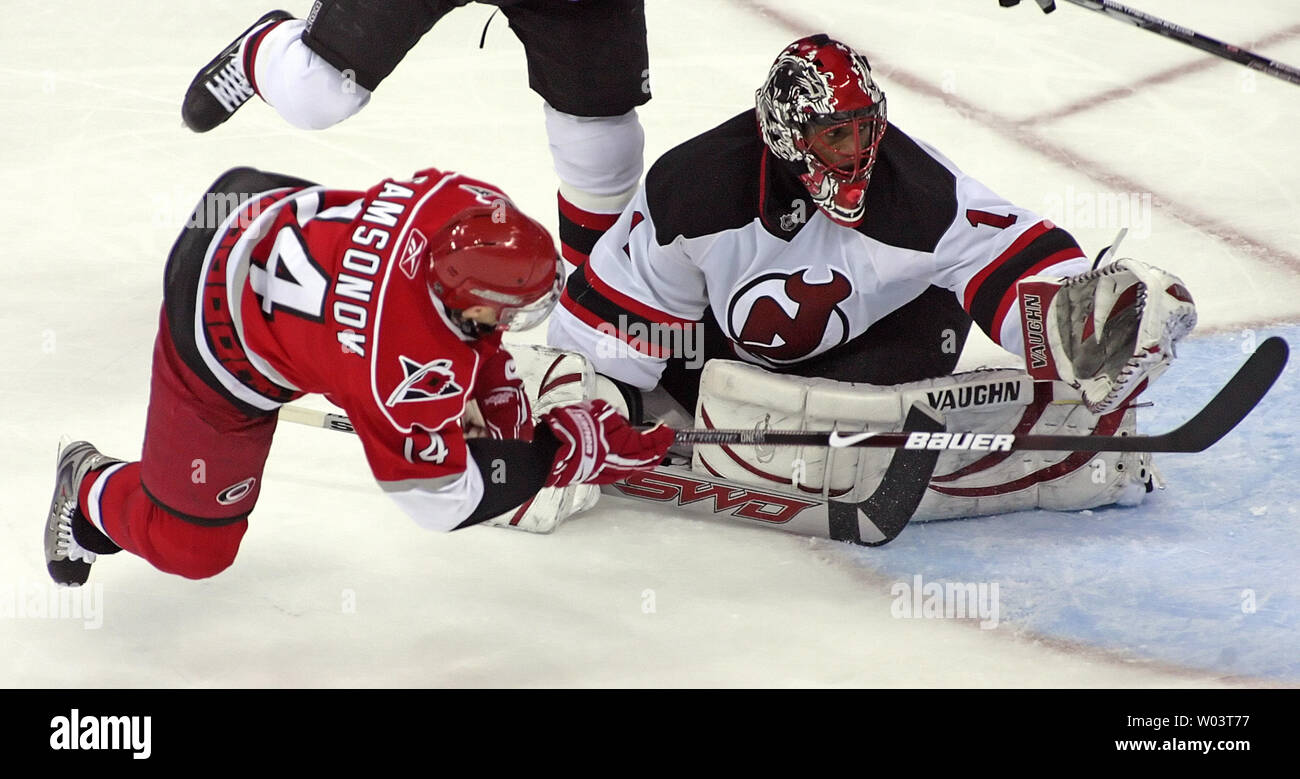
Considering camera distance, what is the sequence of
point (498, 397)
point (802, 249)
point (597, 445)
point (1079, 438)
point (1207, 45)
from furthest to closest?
point (1207, 45) < point (802, 249) < point (1079, 438) < point (498, 397) < point (597, 445)

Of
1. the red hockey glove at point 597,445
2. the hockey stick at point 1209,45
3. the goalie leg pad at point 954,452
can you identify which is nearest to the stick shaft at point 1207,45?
the hockey stick at point 1209,45

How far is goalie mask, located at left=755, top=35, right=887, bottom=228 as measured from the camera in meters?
2.65

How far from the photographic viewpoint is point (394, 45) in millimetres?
3004

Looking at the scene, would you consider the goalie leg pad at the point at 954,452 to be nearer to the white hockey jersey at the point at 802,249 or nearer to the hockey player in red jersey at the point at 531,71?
the white hockey jersey at the point at 802,249

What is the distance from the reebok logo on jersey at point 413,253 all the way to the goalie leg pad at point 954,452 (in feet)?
2.98

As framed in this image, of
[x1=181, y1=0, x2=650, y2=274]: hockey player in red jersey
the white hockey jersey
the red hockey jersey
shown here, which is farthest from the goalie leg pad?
the red hockey jersey

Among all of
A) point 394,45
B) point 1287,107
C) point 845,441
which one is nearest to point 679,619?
point 845,441

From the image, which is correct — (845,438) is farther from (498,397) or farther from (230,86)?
(230,86)

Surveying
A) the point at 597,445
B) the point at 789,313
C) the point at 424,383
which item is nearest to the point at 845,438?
the point at 789,313

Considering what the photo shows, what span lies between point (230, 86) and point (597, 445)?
1328mm

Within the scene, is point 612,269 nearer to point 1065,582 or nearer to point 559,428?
point 559,428

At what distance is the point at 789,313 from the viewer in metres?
2.90

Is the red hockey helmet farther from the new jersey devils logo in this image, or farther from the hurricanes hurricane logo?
the new jersey devils logo

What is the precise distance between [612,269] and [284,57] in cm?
80
